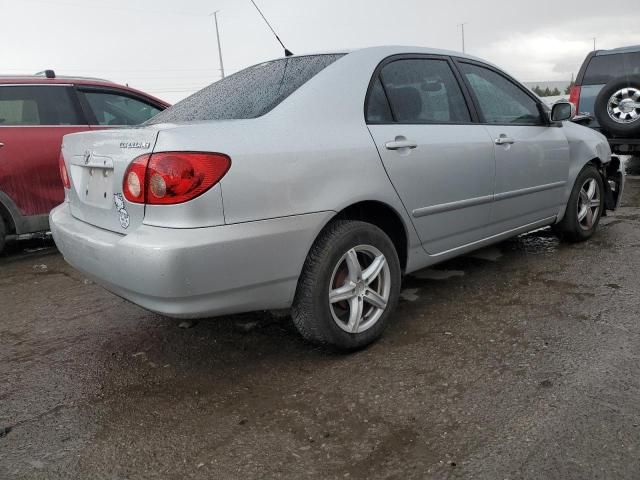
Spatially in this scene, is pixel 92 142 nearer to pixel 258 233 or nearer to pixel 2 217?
pixel 258 233

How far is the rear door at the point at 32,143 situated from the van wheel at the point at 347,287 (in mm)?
3470

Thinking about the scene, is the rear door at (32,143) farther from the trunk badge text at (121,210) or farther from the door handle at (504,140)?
the door handle at (504,140)

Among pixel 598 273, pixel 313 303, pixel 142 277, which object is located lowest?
pixel 598 273

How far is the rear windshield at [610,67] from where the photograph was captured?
25.7ft

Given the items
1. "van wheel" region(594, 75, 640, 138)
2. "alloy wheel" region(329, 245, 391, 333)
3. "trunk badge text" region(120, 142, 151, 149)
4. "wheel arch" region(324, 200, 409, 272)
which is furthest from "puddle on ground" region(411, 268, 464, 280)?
"van wheel" region(594, 75, 640, 138)

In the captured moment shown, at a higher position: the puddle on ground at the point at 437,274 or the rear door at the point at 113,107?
the rear door at the point at 113,107

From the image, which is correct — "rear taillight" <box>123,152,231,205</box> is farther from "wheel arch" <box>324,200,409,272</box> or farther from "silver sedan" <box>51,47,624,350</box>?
"wheel arch" <box>324,200,409,272</box>

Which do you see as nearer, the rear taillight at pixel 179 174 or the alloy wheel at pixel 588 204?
the rear taillight at pixel 179 174

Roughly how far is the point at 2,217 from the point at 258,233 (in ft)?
12.4

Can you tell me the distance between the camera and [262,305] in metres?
2.49

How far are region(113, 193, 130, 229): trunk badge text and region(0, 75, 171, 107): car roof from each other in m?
3.48

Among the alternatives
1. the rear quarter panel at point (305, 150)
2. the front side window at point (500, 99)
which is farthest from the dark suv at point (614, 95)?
the rear quarter panel at point (305, 150)

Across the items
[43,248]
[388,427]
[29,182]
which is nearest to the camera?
[388,427]

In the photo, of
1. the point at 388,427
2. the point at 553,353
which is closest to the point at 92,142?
the point at 388,427
